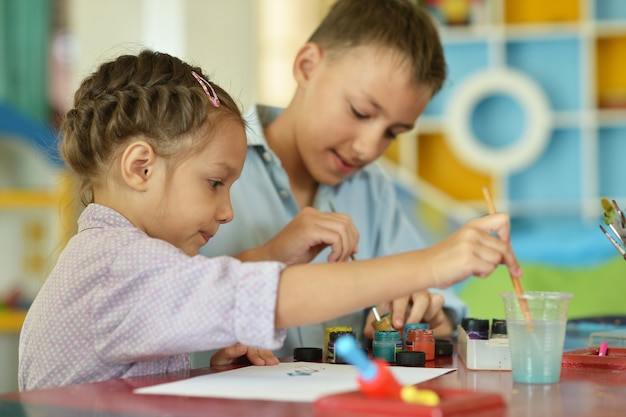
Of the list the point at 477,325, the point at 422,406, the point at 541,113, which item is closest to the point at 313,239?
the point at 477,325

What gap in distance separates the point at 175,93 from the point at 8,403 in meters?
0.51

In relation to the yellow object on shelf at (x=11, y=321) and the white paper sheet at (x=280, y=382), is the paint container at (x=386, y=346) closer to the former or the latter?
the white paper sheet at (x=280, y=382)

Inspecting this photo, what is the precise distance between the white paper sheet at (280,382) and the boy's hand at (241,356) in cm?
3

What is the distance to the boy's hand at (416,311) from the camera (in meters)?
1.49

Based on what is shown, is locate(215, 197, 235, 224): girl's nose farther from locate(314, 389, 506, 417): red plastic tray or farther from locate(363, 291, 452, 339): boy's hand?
locate(314, 389, 506, 417): red plastic tray

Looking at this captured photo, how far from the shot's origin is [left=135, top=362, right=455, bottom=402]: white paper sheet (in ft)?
3.18

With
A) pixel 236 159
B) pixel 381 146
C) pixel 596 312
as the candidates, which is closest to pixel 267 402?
pixel 236 159

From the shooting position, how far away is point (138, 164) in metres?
1.24

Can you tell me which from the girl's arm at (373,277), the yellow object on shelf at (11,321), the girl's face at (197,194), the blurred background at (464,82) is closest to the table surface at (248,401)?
the girl's arm at (373,277)

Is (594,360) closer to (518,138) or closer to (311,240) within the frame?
(311,240)

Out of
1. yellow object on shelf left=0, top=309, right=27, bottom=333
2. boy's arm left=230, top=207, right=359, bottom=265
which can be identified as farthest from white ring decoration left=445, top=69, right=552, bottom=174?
boy's arm left=230, top=207, right=359, bottom=265

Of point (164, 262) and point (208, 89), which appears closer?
point (164, 262)

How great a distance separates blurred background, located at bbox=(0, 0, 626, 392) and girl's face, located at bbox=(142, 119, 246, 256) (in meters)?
2.90

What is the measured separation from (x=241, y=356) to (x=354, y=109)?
0.62 metres
